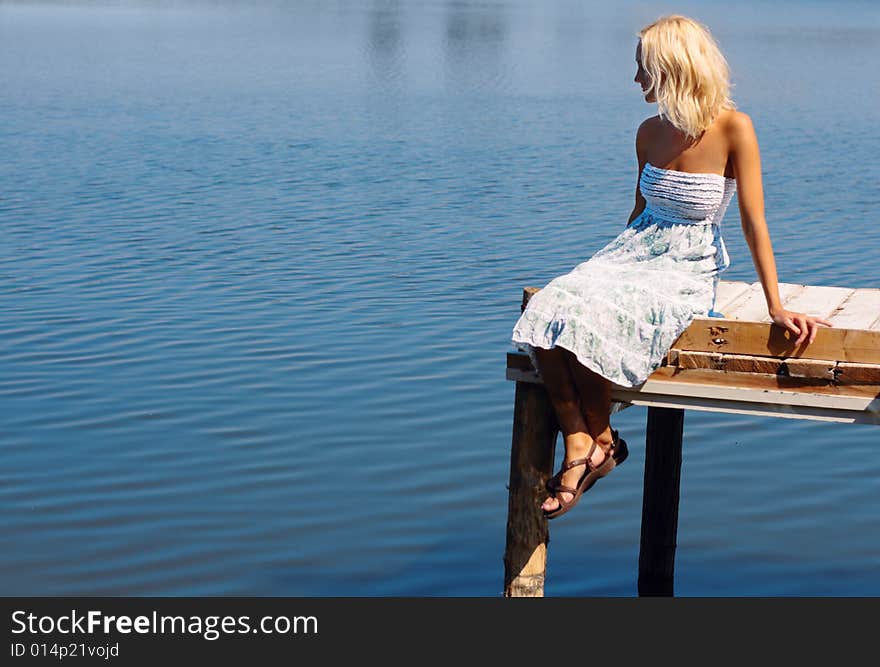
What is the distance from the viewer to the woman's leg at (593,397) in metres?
5.21

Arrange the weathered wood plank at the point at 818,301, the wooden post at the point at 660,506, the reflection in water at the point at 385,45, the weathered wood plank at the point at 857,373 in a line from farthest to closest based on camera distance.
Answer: the reflection in water at the point at 385,45 → the wooden post at the point at 660,506 → the weathered wood plank at the point at 818,301 → the weathered wood plank at the point at 857,373

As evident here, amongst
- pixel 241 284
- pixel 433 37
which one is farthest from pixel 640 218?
pixel 433 37

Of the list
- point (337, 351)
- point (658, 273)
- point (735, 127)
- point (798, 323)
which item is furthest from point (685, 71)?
point (337, 351)

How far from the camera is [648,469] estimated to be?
696cm

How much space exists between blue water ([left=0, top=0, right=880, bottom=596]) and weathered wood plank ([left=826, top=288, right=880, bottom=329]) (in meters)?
1.77

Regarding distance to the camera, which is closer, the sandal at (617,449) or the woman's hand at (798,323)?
the woman's hand at (798,323)

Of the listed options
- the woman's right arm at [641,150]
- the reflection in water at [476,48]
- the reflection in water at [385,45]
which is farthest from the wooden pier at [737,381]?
the reflection in water at [385,45]

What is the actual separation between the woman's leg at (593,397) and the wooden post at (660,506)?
1581mm

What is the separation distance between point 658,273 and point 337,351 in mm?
5178

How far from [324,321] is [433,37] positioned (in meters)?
49.2

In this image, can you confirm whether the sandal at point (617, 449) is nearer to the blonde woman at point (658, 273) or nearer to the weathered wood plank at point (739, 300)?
the blonde woman at point (658, 273)

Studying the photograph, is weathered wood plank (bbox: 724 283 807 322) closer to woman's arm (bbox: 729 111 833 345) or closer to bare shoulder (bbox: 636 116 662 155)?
woman's arm (bbox: 729 111 833 345)

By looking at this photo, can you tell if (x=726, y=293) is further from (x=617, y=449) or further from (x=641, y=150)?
(x=617, y=449)

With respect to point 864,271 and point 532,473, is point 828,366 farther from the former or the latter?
point 864,271
